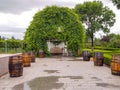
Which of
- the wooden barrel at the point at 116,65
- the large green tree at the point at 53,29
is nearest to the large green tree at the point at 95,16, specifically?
the large green tree at the point at 53,29

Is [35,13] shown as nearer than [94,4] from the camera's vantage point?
Yes

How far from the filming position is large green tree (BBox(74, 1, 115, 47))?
170ft

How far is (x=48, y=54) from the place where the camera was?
1171 inches

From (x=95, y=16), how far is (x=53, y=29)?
82.6 feet

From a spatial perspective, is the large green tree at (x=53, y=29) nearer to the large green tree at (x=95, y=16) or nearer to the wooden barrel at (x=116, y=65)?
the wooden barrel at (x=116, y=65)

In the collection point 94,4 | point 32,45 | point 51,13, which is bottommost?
point 32,45

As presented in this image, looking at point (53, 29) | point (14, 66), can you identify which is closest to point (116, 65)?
point (14, 66)

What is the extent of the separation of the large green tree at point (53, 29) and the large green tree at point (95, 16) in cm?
2267

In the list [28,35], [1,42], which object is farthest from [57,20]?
[1,42]

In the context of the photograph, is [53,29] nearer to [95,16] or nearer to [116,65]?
[116,65]

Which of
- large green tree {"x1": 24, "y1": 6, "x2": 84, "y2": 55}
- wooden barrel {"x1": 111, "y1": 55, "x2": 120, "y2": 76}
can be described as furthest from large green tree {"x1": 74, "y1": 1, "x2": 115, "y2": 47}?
wooden barrel {"x1": 111, "y1": 55, "x2": 120, "y2": 76}

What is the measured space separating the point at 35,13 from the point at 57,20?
2.87 meters

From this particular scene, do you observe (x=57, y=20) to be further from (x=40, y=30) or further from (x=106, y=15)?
(x=106, y=15)

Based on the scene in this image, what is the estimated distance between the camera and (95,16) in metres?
52.2
